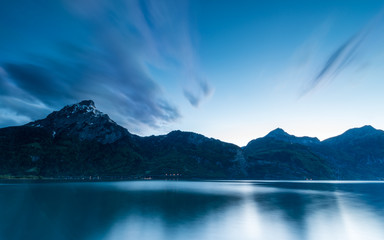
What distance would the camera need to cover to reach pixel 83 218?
126 feet

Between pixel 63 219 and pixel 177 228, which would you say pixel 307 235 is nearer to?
pixel 177 228

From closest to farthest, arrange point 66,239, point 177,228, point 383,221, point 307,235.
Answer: point 66,239 → point 307,235 → point 177,228 → point 383,221

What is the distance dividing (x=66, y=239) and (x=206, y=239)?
1700 cm

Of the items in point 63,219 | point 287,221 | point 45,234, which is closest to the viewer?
point 45,234

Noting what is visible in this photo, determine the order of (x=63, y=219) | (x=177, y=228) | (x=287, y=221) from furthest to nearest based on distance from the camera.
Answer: (x=287, y=221) < (x=63, y=219) < (x=177, y=228)

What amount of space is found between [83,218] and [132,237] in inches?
586

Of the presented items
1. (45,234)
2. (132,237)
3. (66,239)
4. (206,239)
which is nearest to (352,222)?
(206,239)

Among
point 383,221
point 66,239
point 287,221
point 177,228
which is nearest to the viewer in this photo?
point 66,239

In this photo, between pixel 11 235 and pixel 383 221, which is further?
pixel 383 221

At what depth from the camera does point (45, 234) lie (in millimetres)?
27266

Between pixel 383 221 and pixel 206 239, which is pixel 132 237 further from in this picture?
pixel 383 221

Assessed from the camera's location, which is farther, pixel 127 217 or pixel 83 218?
pixel 127 217

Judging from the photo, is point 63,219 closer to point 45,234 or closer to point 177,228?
point 45,234

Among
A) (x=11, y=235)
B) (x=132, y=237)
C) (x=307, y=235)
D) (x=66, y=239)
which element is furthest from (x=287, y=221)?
(x=11, y=235)
